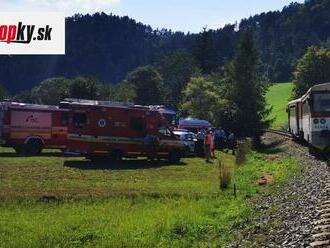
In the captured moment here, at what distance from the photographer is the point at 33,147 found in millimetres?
34094

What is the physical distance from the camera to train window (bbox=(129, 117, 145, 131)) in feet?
101

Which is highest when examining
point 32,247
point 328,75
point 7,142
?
point 328,75

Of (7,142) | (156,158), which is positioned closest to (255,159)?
(156,158)

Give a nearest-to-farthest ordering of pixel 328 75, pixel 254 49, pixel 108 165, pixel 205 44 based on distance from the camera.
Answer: pixel 108 165 → pixel 254 49 → pixel 328 75 → pixel 205 44

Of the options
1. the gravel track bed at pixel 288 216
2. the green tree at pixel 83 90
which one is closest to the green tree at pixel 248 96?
the gravel track bed at pixel 288 216

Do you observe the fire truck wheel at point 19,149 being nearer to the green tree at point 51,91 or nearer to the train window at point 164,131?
the train window at point 164,131

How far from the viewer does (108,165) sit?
29312 millimetres

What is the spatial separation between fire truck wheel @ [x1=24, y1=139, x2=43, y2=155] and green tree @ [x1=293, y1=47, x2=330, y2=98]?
52.1 metres

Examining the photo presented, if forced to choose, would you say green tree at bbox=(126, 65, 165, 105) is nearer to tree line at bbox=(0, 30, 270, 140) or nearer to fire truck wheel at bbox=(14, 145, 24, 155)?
tree line at bbox=(0, 30, 270, 140)

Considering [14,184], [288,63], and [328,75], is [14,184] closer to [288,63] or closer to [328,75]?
[328,75]

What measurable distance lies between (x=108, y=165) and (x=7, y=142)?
787 cm

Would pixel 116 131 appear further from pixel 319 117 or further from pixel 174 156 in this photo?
pixel 319 117

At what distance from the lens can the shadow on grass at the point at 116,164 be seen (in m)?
28.0

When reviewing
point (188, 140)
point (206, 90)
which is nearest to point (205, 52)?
point (206, 90)
